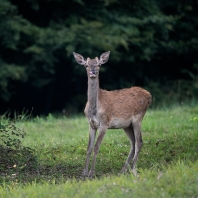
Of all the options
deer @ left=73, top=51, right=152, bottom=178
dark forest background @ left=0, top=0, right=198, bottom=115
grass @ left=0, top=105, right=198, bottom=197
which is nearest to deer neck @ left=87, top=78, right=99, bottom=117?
deer @ left=73, top=51, right=152, bottom=178

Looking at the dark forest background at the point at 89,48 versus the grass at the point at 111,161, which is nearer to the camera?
the grass at the point at 111,161

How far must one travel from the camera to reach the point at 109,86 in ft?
73.7

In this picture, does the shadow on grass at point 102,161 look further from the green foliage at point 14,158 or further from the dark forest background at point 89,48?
the dark forest background at point 89,48

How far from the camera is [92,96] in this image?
10.6 metres

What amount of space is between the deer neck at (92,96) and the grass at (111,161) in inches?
36.4

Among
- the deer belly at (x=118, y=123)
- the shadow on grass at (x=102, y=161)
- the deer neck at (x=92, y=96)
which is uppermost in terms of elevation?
the deer neck at (x=92, y=96)

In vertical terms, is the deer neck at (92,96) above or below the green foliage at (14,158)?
above

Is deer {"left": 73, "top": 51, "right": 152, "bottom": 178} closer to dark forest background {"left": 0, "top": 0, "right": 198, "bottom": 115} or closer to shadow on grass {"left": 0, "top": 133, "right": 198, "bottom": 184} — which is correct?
shadow on grass {"left": 0, "top": 133, "right": 198, "bottom": 184}

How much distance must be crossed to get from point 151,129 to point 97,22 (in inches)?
308

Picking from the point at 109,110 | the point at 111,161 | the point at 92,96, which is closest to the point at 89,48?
the point at 111,161

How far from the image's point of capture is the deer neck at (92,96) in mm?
10594

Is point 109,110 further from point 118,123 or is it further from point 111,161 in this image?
point 111,161

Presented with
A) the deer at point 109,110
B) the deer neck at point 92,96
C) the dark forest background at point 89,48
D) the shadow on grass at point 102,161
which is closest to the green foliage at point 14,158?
the shadow on grass at point 102,161

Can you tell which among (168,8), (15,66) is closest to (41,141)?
(15,66)
